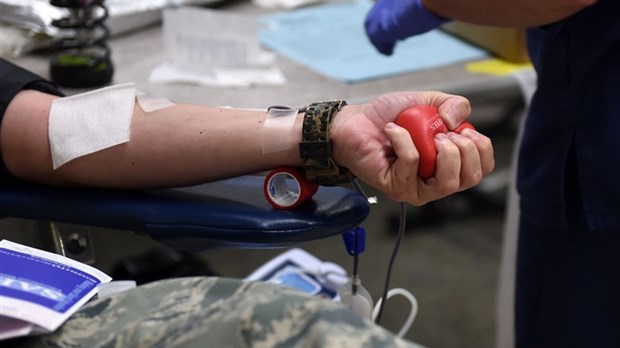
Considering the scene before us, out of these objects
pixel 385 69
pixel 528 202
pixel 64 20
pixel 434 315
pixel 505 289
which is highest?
pixel 64 20

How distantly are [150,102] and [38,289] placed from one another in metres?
0.36

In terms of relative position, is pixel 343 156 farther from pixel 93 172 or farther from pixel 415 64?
pixel 415 64

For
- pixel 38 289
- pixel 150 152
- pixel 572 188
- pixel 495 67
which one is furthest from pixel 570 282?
pixel 38 289

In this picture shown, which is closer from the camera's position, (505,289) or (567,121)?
(567,121)

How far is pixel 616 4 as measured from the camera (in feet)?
3.36

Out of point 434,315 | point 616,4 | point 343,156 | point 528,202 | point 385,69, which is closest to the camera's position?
point 343,156

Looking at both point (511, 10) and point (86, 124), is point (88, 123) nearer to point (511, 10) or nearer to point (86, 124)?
point (86, 124)

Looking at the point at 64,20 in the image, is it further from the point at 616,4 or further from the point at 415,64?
the point at 616,4

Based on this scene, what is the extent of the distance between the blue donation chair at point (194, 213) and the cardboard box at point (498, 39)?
0.65m

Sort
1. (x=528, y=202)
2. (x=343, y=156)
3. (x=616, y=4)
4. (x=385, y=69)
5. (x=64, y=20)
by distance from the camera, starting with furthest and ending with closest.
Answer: (x=385, y=69), (x=64, y=20), (x=528, y=202), (x=616, y=4), (x=343, y=156)

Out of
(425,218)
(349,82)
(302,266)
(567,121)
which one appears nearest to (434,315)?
(425,218)

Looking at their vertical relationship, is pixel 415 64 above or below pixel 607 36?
below

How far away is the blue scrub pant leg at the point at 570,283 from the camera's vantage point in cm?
117

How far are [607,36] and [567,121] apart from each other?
13cm
